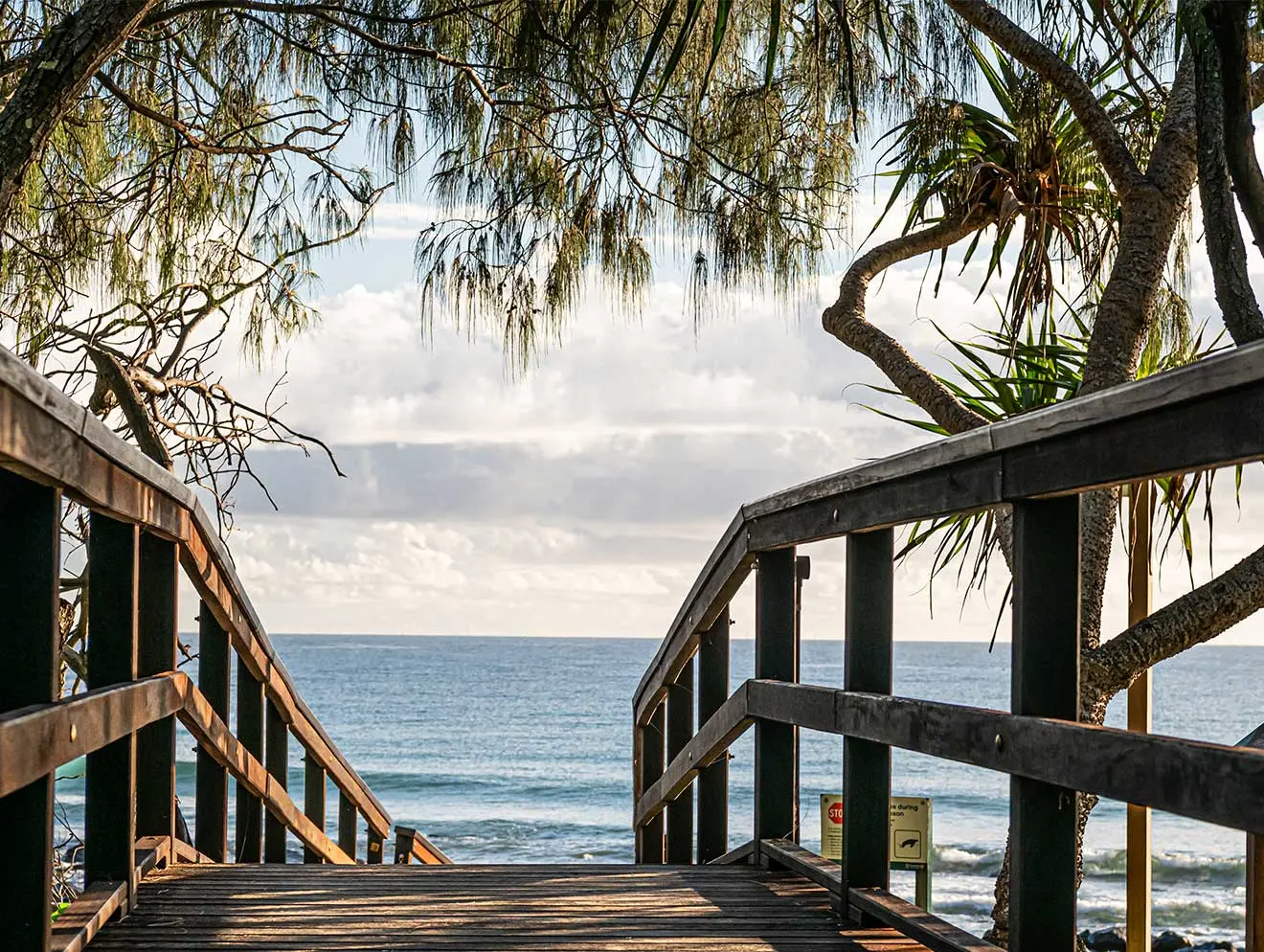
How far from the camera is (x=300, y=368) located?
5.77 meters

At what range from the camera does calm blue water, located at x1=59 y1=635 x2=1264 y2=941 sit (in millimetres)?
17516

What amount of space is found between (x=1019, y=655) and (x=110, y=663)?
5.32 ft

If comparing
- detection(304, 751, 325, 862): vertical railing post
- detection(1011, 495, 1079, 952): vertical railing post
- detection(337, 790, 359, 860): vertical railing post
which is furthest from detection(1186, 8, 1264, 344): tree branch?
detection(337, 790, 359, 860): vertical railing post

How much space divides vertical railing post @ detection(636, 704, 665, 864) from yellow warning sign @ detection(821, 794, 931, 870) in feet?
5.93

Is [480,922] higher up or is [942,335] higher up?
[942,335]

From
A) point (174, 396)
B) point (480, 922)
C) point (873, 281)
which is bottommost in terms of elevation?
point (480, 922)

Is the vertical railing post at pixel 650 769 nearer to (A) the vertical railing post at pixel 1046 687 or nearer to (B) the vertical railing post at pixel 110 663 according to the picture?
(B) the vertical railing post at pixel 110 663

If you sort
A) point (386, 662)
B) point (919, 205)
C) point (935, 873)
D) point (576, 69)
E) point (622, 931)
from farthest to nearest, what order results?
point (386, 662)
point (935, 873)
point (919, 205)
point (576, 69)
point (622, 931)

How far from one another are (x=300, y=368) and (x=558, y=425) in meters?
42.9

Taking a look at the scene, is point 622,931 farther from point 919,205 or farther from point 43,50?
point 919,205

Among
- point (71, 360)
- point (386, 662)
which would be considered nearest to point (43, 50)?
point (71, 360)

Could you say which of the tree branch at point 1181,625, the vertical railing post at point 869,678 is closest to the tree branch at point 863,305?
the tree branch at point 1181,625

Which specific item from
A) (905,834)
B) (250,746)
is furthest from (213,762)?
(905,834)

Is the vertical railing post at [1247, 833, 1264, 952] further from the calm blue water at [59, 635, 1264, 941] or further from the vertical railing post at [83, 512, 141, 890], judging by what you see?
the calm blue water at [59, 635, 1264, 941]
